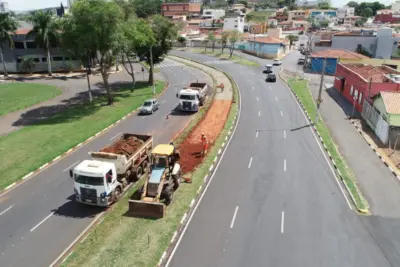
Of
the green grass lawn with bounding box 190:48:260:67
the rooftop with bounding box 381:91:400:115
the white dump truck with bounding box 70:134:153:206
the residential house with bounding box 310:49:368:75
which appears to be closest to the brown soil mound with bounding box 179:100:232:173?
the white dump truck with bounding box 70:134:153:206

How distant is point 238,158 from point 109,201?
13.0 m

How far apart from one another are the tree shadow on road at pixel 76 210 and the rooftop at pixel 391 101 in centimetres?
2909

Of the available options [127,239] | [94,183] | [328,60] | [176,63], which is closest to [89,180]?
[94,183]

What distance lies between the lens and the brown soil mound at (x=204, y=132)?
30.4 m

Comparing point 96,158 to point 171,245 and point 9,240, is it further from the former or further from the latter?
point 171,245

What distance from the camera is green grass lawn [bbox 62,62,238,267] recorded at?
1781 centimetres

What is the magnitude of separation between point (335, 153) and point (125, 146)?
63.4 ft

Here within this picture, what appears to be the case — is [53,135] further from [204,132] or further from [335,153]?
[335,153]

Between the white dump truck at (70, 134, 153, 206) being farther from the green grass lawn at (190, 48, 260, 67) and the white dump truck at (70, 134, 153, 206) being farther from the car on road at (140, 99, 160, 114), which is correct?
Answer: the green grass lawn at (190, 48, 260, 67)

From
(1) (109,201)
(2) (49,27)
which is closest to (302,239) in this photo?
(1) (109,201)

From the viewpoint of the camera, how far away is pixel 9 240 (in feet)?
65.0

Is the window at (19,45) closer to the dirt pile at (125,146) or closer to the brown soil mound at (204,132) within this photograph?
the brown soil mound at (204,132)

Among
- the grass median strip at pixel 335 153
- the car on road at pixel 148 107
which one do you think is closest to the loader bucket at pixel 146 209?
the grass median strip at pixel 335 153

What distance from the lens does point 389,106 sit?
35344mm
